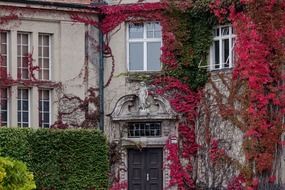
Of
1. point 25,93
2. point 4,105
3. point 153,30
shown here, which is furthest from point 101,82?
point 4,105

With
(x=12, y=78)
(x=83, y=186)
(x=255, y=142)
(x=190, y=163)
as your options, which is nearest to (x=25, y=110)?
(x=12, y=78)

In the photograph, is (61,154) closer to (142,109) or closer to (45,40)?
(142,109)

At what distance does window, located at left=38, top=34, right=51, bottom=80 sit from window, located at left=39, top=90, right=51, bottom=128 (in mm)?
537

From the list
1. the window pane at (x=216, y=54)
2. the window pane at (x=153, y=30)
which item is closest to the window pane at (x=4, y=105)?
the window pane at (x=153, y=30)

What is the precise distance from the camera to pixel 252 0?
1136 inches

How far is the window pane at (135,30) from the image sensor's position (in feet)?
106

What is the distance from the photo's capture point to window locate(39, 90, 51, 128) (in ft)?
103

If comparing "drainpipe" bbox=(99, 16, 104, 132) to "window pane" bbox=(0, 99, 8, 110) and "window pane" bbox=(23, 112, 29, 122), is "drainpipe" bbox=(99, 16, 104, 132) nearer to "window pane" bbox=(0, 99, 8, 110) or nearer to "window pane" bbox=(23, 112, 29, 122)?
"window pane" bbox=(23, 112, 29, 122)

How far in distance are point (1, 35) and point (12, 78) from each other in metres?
1.47

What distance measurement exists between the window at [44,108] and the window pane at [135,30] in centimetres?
350

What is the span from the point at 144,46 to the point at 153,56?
458 mm

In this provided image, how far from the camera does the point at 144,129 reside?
31.9 metres

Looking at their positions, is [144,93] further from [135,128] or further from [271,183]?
[271,183]

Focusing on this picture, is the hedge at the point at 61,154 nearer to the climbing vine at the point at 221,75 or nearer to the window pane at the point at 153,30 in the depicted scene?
the climbing vine at the point at 221,75
